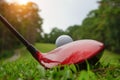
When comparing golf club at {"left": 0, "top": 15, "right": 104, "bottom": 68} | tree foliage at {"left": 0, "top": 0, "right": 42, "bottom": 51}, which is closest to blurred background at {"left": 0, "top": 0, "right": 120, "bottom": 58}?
tree foliage at {"left": 0, "top": 0, "right": 42, "bottom": 51}

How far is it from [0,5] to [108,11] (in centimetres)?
2178

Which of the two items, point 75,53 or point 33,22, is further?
point 33,22

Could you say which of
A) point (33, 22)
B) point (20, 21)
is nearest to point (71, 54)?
point (20, 21)

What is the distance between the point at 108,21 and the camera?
252 ft

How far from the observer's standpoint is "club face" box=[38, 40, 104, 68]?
14.1 ft

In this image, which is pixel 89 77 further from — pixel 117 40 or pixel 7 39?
pixel 117 40

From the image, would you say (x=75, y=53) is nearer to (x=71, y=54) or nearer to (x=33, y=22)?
(x=71, y=54)

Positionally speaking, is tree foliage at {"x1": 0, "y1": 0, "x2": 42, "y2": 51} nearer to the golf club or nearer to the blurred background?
the blurred background

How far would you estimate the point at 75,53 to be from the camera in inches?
171

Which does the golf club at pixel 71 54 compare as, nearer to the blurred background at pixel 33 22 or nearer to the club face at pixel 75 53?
the club face at pixel 75 53

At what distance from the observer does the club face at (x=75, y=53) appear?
169 inches

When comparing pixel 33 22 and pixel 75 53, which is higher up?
pixel 33 22

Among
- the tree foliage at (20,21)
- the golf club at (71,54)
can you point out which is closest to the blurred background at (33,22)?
the tree foliage at (20,21)

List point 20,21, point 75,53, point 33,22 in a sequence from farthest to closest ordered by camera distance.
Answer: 1. point 33,22
2. point 20,21
3. point 75,53
